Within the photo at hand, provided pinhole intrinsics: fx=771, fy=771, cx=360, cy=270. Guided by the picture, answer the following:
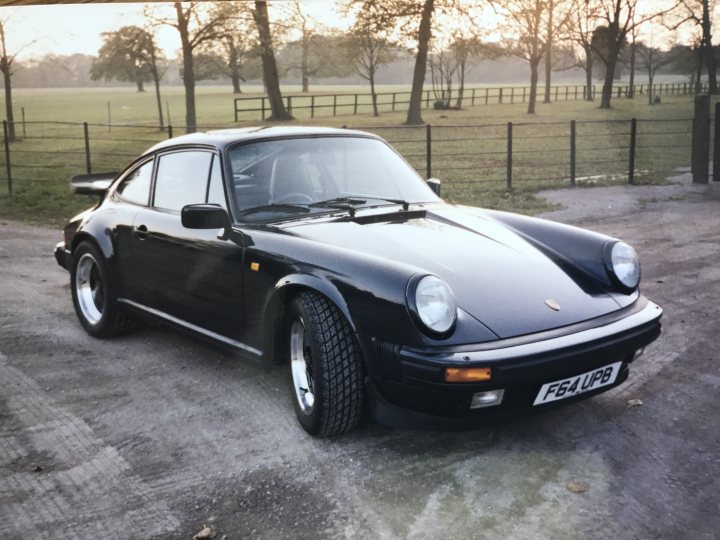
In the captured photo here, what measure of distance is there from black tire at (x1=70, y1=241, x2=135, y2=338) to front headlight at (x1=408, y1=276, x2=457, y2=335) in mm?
2726

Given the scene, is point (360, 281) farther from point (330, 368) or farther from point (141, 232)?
point (141, 232)

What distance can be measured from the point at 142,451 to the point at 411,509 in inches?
53.5

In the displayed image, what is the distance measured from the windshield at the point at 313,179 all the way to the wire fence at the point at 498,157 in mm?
7457

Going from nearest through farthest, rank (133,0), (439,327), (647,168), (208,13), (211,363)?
(439,327)
(211,363)
(133,0)
(647,168)
(208,13)

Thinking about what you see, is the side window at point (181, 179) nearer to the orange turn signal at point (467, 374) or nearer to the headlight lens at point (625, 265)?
the orange turn signal at point (467, 374)

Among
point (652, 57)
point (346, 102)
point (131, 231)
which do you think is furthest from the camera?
point (652, 57)

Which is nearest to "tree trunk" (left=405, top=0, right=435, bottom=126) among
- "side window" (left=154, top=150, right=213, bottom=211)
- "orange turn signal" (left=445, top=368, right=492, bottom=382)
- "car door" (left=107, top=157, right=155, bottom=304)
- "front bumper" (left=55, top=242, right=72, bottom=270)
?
"front bumper" (left=55, top=242, right=72, bottom=270)

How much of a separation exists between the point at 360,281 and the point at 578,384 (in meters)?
1.05

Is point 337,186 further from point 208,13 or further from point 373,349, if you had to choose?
point 208,13

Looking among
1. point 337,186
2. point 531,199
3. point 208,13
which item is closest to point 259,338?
point 337,186

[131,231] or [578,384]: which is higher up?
[131,231]

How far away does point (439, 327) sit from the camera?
3.19m

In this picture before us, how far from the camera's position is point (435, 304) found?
10.6 ft

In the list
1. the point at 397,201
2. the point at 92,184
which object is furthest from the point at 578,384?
the point at 92,184
